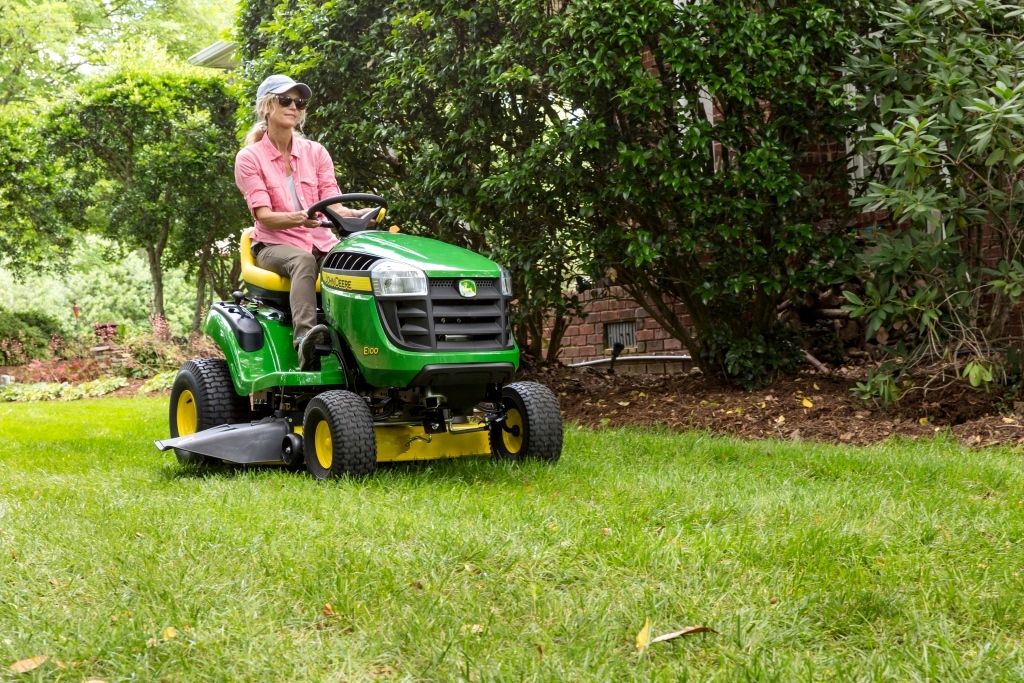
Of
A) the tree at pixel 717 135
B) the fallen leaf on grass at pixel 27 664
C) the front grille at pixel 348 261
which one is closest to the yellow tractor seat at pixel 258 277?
the front grille at pixel 348 261

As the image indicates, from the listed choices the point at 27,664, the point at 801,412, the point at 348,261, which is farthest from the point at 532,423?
the point at 27,664

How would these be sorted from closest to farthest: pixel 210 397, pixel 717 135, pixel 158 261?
pixel 210 397
pixel 717 135
pixel 158 261

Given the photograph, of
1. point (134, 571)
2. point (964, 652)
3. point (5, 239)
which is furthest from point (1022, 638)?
point (5, 239)

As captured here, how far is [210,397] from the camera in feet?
18.4

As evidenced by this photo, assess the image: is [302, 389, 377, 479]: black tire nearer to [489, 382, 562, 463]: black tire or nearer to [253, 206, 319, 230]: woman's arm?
[489, 382, 562, 463]: black tire

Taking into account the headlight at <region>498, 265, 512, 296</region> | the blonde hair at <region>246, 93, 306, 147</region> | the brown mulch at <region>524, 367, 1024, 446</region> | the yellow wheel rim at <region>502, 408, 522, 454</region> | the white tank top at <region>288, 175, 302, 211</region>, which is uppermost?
the blonde hair at <region>246, 93, 306, 147</region>

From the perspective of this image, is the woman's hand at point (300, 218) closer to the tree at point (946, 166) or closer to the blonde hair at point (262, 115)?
the blonde hair at point (262, 115)

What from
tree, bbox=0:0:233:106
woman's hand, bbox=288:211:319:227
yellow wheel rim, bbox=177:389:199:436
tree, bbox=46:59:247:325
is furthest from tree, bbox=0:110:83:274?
woman's hand, bbox=288:211:319:227

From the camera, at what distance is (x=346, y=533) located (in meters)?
3.55

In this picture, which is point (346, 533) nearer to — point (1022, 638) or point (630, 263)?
point (1022, 638)

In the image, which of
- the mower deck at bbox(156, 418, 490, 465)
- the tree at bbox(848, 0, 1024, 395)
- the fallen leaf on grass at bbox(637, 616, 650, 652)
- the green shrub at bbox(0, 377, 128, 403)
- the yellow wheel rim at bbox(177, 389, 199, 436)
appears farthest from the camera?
the green shrub at bbox(0, 377, 128, 403)

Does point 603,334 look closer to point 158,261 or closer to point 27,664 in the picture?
point 27,664

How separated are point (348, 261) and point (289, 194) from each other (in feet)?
2.51

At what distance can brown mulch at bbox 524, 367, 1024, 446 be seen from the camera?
239 inches
